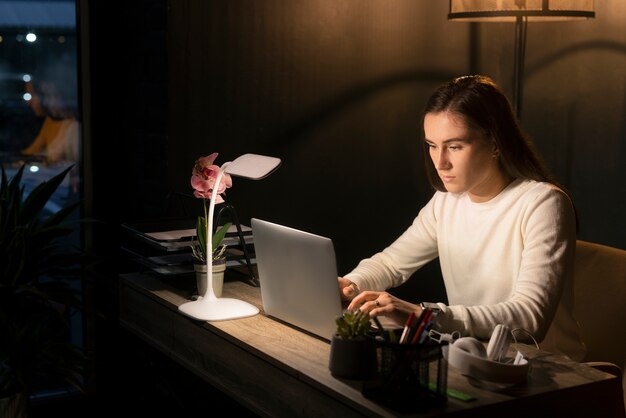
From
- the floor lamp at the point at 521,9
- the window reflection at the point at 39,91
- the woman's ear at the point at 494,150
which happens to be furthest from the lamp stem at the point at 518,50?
the window reflection at the point at 39,91

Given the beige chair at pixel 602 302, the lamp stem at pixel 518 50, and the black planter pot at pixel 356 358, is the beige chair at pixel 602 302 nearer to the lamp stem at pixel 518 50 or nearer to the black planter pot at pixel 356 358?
the lamp stem at pixel 518 50

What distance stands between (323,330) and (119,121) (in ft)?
5.61

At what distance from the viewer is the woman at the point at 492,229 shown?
79.1 inches

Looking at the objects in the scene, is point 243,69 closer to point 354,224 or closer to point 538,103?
point 354,224

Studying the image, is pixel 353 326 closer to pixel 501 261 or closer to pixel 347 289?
pixel 347 289

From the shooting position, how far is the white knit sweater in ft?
6.55

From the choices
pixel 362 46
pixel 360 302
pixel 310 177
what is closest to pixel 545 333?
pixel 360 302

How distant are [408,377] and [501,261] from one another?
84 cm

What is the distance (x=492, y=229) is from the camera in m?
2.32

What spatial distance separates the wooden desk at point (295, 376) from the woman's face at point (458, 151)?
1.75 ft

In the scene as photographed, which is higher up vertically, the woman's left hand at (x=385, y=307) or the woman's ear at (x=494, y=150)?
the woman's ear at (x=494, y=150)

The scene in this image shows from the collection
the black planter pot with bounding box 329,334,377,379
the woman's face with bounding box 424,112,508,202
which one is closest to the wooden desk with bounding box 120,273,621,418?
the black planter pot with bounding box 329,334,377,379

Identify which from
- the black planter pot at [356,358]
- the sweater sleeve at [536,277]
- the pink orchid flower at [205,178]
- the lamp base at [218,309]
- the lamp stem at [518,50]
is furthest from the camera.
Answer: the lamp stem at [518,50]

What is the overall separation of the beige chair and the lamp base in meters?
0.98
